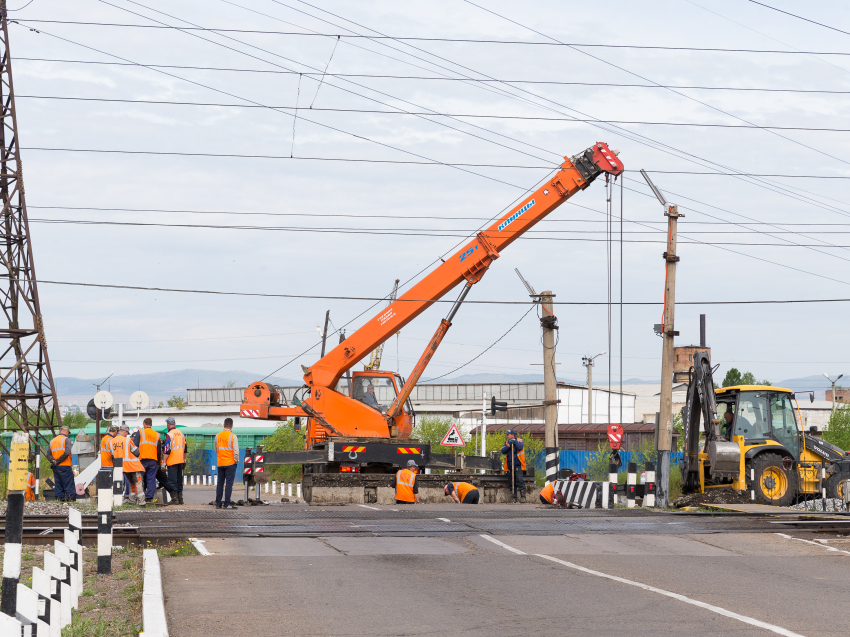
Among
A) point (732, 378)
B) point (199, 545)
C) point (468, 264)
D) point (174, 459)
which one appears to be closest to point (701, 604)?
point (199, 545)

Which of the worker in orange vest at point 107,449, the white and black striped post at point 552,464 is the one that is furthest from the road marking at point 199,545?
the white and black striped post at point 552,464

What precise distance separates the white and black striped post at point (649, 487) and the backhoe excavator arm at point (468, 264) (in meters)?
6.14

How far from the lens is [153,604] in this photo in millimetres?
7582

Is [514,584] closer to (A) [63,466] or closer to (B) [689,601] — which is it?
(B) [689,601]

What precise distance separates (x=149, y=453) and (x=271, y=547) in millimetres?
9125

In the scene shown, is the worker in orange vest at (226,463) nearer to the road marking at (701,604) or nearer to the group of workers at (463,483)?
the group of workers at (463,483)

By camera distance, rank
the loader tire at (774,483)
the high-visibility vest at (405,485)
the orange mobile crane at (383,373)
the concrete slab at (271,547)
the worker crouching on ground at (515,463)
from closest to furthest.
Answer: the concrete slab at (271,547), the high-visibility vest at (405,485), the loader tire at (774,483), the orange mobile crane at (383,373), the worker crouching on ground at (515,463)

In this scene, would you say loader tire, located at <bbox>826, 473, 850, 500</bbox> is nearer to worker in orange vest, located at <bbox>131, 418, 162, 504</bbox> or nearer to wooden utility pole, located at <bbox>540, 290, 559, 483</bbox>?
wooden utility pole, located at <bbox>540, 290, 559, 483</bbox>

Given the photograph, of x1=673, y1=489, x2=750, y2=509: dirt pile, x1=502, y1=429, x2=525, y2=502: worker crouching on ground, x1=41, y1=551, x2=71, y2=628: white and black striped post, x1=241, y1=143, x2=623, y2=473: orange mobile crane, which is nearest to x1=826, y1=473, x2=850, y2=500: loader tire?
x1=673, y1=489, x2=750, y2=509: dirt pile

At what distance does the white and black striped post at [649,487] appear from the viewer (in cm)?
2125

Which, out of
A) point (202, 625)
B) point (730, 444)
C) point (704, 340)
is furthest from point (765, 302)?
point (704, 340)

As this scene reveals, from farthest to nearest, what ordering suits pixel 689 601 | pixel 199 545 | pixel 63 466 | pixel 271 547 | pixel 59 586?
pixel 63 466, pixel 271 547, pixel 199 545, pixel 689 601, pixel 59 586

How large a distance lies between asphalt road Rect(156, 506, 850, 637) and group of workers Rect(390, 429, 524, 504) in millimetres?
6952

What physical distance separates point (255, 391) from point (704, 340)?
2456 inches
